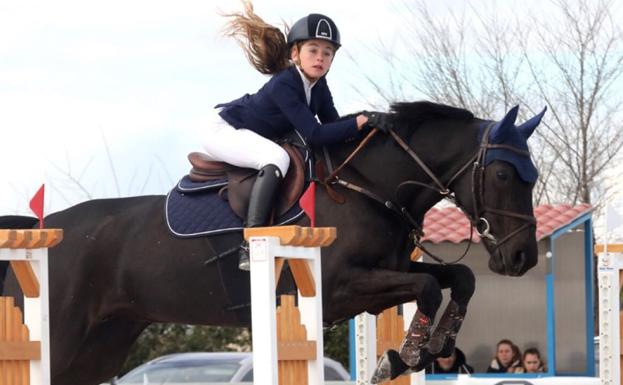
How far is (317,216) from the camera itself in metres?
5.82

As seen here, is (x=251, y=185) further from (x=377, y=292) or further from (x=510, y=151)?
(x=510, y=151)

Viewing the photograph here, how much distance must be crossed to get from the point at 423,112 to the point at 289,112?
637 mm

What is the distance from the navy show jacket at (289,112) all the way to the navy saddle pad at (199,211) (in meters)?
0.32

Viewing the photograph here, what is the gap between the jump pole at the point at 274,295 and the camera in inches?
181

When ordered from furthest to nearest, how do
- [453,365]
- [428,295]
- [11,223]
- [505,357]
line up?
1. [505,357]
2. [453,365]
3. [11,223]
4. [428,295]

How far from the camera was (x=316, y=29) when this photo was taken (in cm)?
584

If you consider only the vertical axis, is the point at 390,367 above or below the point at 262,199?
below

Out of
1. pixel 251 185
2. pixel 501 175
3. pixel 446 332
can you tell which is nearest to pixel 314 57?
pixel 251 185

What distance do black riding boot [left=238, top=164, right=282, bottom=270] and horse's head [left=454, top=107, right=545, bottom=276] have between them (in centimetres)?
85

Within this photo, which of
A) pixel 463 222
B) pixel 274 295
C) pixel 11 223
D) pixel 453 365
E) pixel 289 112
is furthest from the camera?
pixel 463 222

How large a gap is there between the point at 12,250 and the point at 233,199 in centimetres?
135

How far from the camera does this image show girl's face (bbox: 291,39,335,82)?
5855 millimetres

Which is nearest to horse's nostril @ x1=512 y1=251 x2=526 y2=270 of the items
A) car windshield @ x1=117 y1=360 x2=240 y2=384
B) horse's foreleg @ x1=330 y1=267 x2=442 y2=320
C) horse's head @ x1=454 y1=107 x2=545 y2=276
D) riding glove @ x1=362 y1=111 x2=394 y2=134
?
horse's head @ x1=454 y1=107 x2=545 y2=276

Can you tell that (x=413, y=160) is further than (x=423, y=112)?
No
